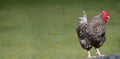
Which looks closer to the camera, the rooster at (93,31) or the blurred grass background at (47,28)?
the rooster at (93,31)

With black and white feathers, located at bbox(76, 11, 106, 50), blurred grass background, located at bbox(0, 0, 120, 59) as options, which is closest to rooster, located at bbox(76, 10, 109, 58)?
black and white feathers, located at bbox(76, 11, 106, 50)

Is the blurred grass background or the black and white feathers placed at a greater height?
the black and white feathers

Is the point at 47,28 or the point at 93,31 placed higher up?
the point at 93,31

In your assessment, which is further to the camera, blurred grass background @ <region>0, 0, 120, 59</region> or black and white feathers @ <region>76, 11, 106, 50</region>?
blurred grass background @ <region>0, 0, 120, 59</region>

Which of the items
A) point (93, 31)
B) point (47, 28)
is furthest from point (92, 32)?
point (47, 28)

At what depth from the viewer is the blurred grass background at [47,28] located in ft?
37.8

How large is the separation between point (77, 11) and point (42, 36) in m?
2.41

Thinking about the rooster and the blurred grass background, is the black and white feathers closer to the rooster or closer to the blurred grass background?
the rooster

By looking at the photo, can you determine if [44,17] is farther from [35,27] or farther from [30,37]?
[30,37]

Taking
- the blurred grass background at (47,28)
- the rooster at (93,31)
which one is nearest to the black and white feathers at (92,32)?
the rooster at (93,31)

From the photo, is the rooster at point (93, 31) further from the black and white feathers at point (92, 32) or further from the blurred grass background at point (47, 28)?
the blurred grass background at point (47, 28)

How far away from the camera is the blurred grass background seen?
11516 mm

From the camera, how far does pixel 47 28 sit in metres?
13.7

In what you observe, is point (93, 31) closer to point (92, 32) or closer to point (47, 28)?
point (92, 32)
